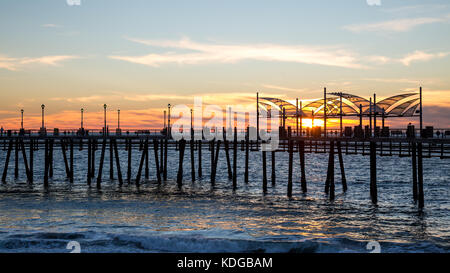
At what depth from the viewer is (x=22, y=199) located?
2614cm

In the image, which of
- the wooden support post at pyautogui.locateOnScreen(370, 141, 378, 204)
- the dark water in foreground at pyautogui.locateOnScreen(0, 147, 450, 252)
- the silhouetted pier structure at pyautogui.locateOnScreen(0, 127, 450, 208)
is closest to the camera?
the dark water in foreground at pyautogui.locateOnScreen(0, 147, 450, 252)

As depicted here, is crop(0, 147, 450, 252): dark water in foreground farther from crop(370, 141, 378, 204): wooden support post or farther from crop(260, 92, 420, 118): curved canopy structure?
crop(260, 92, 420, 118): curved canopy structure

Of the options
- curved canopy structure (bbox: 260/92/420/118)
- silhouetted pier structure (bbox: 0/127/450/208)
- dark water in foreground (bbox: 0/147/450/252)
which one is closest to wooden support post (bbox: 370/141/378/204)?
silhouetted pier structure (bbox: 0/127/450/208)

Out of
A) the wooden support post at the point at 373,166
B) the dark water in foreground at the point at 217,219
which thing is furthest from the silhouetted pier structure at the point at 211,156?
the dark water in foreground at the point at 217,219

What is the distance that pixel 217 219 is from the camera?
2017 centimetres

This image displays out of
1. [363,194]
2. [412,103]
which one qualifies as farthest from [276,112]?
[363,194]

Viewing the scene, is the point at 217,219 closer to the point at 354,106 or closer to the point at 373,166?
the point at 373,166

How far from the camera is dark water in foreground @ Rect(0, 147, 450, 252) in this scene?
1545cm

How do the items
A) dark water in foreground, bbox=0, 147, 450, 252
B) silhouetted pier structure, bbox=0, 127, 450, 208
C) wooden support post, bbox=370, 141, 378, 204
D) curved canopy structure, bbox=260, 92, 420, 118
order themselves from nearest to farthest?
dark water in foreground, bbox=0, 147, 450, 252
wooden support post, bbox=370, 141, 378, 204
silhouetted pier structure, bbox=0, 127, 450, 208
curved canopy structure, bbox=260, 92, 420, 118

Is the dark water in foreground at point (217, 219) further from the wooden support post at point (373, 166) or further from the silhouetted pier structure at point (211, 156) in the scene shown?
the silhouetted pier structure at point (211, 156)

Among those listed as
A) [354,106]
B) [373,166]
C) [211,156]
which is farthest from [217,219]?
[354,106]

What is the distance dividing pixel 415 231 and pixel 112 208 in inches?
548

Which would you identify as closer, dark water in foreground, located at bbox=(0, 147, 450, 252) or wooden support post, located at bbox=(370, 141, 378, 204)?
dark water in foreground, located at bbox=(0, 147, 450, 252)
